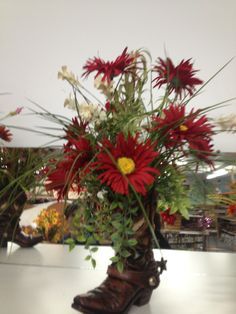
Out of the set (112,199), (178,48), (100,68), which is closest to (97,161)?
(112,199)

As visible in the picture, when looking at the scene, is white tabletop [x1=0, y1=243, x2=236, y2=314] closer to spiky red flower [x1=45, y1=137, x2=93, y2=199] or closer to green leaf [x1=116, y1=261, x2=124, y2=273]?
green leaf [x1=116, y1=261, x2=124, y2=273]

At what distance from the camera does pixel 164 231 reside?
2.75 ft

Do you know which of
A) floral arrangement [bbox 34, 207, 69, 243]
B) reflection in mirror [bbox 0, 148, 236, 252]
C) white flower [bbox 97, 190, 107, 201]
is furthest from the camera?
floral arrangement [bbox 34, 207, 69, 243]

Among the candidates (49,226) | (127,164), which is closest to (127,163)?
(127,164)

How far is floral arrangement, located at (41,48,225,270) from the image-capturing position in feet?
1.52

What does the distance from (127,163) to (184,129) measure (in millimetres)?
112

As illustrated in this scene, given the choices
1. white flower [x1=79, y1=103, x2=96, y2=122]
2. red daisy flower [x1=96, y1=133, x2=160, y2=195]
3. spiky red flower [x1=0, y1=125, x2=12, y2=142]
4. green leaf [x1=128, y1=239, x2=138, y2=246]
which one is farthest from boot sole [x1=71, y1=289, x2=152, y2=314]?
spiky red flower [x1=0, y1=125, x2=12, y2=142]

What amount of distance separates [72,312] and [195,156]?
1.25 feet

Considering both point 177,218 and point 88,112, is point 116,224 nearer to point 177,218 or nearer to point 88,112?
point 88,112

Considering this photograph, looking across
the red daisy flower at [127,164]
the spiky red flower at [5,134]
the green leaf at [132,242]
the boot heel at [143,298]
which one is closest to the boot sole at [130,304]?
the boot heel at [143,298]

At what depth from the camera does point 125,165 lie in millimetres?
448

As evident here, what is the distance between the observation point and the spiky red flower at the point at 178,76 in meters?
0.59

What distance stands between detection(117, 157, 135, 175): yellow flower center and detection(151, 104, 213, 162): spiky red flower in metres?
0.09

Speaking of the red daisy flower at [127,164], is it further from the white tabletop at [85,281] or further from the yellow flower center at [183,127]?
the white tabletop at [85,281]
